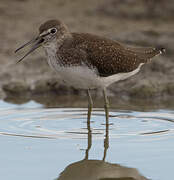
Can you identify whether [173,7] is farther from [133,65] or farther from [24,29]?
[133,65]

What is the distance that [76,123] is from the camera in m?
7.85

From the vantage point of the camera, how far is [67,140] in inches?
272

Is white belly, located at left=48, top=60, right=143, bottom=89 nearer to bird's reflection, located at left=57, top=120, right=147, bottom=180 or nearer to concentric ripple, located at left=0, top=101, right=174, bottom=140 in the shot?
concentric ripple, located at left=0, top=101, right=174, bottom=140

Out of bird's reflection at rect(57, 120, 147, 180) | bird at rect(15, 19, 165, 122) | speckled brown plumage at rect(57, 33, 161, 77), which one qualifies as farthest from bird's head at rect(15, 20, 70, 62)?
bird's reflection at rect(57, 120, 147, 180)

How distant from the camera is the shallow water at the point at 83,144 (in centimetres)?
579

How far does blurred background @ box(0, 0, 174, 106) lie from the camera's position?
32.0 feet

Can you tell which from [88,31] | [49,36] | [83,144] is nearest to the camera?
[83,144]

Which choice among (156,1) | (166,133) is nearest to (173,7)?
(156,1)

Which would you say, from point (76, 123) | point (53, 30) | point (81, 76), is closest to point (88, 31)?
point (76, 123)

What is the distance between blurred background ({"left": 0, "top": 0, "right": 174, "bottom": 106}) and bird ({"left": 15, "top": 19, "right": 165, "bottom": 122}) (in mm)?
1726

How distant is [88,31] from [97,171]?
677 centimetres

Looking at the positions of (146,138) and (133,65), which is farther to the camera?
(133,65)

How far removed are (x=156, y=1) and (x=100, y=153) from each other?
24.5ft

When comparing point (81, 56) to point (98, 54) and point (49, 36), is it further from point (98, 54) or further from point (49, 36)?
point (49, 36)
